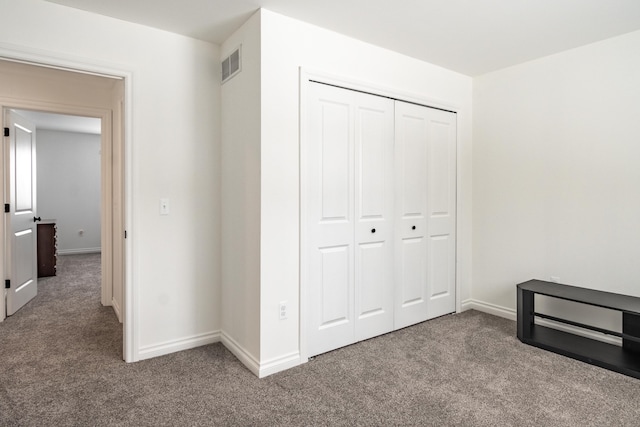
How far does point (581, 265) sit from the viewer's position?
10.1 ft

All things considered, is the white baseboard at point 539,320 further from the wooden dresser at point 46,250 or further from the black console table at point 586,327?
the wooden dresser at point 46,250

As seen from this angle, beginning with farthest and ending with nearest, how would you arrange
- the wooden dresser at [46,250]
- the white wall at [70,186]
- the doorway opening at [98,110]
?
the white wall at [70,186] → the wooden dresser at [46,250] → the doorway opening at [98,110]

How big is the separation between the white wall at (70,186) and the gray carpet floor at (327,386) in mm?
5034

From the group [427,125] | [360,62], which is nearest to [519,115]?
[427,125]

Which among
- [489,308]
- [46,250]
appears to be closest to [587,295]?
[489,308]

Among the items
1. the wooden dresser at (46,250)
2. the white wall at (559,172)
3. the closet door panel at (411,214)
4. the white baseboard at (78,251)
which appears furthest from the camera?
the white baseboard at (78,251)

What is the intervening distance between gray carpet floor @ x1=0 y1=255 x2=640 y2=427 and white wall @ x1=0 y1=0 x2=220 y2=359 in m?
0.31

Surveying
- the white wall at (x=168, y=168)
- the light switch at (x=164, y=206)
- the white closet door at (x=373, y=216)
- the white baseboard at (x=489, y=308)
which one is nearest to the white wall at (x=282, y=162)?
the white closet door at (x=373, y=216)

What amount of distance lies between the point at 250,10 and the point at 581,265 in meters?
3.28

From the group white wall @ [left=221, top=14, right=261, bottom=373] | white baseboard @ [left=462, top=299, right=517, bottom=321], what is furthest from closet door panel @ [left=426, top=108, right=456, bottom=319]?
white wall @ [left=221, top=14, right=261, bottom=373]

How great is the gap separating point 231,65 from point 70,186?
6491 mm

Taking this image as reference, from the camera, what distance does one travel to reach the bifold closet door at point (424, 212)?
3.28m

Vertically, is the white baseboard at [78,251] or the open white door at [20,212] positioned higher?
the open white door at [20,212]

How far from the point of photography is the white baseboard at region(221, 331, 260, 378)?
8.10ft
